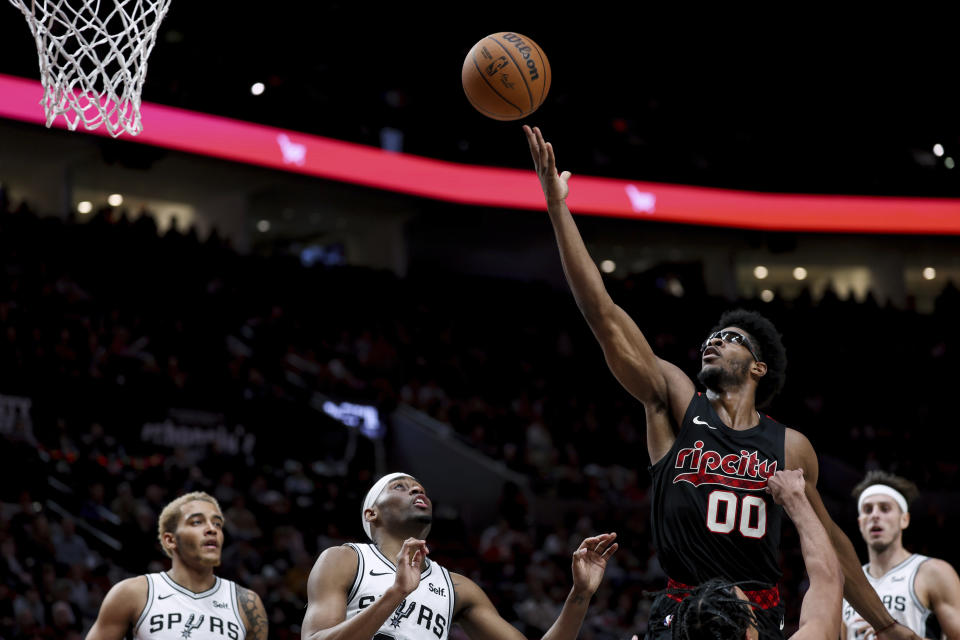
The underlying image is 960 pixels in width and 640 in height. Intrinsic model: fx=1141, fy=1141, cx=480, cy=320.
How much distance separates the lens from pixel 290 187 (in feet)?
70.7

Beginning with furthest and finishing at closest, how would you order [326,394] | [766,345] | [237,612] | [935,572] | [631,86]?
[631,86], [326,394], [935,572], [237,612], [766,345]

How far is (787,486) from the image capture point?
3217mm

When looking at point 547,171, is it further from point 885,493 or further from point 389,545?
point 885,493

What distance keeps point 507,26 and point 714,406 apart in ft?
57.1

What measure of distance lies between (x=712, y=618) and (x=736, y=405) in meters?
1.64

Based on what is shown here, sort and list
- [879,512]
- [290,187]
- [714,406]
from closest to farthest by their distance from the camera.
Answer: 1. [714,406]
2. [879,512]
3. [290,187]

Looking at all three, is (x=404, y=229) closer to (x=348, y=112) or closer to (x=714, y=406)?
(x=348, y=112)

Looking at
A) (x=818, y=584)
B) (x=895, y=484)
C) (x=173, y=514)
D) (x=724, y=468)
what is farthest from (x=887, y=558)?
(x=173, y=514)

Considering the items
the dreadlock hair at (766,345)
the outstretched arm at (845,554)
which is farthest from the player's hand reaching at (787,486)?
the dreadlock hair at (766,345)

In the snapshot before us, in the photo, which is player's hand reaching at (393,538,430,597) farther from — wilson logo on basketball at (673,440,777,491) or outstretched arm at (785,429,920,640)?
outstretched arm at (785,429,920,640)

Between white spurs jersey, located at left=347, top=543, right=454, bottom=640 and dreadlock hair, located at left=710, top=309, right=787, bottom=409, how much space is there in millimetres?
1529

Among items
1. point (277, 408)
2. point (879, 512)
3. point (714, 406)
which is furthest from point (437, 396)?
point (714, 406)

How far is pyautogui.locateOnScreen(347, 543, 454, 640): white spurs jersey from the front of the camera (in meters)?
4.43

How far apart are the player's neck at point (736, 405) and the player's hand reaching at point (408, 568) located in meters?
1.17
